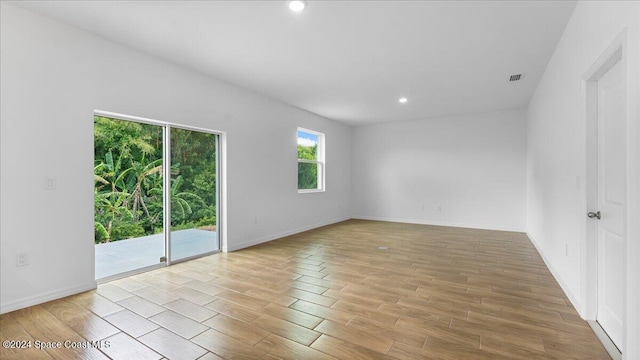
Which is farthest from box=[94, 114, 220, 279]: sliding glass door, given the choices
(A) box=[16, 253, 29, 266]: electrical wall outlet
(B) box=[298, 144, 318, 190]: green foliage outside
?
(B) box=[298, 144, 318, 190]: green foliage outside

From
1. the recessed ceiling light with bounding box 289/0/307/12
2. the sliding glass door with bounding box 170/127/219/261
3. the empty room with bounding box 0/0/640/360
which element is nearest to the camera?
the empty room with bounding box 0/0/640/360

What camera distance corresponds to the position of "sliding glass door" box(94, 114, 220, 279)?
319cm

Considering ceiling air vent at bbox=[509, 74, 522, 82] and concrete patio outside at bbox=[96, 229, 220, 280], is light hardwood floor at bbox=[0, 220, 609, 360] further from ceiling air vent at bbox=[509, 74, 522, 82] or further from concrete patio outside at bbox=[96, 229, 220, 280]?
ceiling air vent at bbox=[509, 74, 522, 82]

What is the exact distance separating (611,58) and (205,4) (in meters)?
2.98

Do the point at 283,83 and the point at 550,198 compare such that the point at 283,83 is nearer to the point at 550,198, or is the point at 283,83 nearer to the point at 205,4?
the point at 205,4

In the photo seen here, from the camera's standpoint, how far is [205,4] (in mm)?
2449

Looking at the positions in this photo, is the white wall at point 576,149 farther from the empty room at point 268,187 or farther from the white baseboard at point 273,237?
the white baseboard at point 273,237

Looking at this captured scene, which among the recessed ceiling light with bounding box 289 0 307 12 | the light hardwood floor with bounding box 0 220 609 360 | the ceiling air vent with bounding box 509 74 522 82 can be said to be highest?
the recessed ceiling light with bounding box 289 0 307 12

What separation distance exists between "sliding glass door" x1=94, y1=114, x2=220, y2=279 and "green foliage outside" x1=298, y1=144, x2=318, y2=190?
217 centimetres

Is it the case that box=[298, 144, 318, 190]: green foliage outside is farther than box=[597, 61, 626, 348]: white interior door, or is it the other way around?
box=[298, 144, 318, 190]: green foliage outside

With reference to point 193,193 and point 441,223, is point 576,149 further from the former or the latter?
point 441,223

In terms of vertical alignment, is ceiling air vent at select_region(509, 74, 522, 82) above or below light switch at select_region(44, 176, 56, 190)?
above

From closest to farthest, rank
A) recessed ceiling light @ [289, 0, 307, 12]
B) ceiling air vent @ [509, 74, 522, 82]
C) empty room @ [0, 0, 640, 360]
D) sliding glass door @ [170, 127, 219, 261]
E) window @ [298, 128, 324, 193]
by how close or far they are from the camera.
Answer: empty room @ [0, 0, 640, 360]
recessed ceiling light @ [289, 0, 307, 12]
sliding glass door @ [170, 127, 219, 261]
ceiling air vent @ [509, 74, 522, 82]
window @ [298, 128, 324, 193]

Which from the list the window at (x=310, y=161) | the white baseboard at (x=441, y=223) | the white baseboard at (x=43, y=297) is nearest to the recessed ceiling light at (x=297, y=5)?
the white baseboard at (x=43, y=297)
